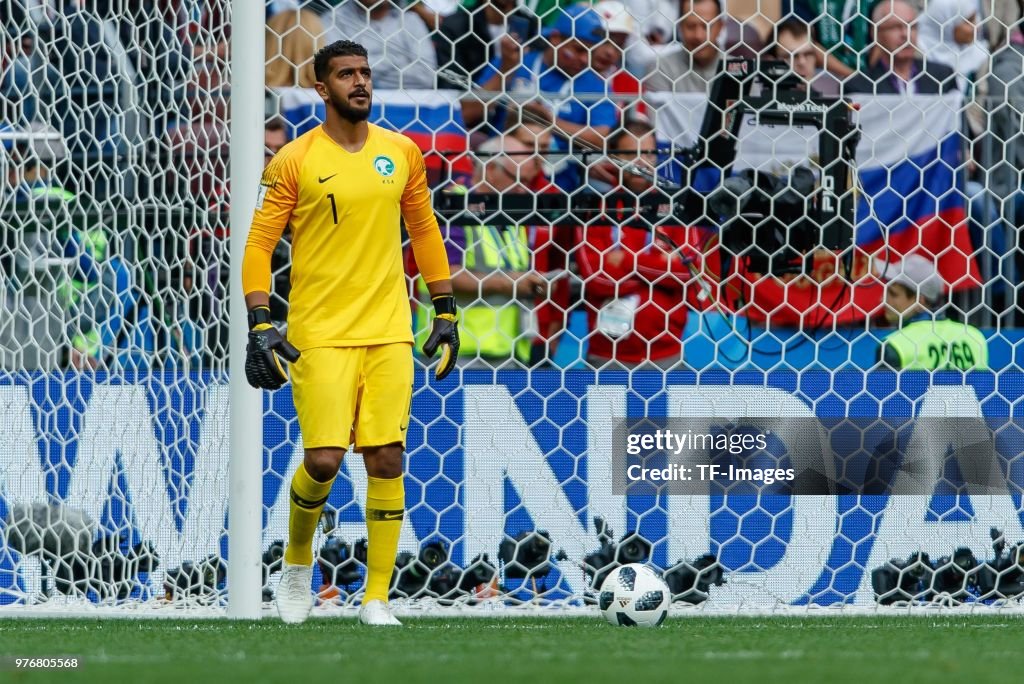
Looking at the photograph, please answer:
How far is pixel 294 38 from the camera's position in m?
4.81

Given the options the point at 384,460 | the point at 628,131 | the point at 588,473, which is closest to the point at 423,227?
the point at 384,460

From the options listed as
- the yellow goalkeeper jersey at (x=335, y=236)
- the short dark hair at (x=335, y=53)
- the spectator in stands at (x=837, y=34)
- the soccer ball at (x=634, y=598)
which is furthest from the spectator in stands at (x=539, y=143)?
the soccer ball at (x=634, y=598)

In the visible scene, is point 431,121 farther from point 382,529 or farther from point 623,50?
point 382,529

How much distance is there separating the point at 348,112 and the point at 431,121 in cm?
123

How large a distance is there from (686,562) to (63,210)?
2.16m

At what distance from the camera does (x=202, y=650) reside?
3.11 metres

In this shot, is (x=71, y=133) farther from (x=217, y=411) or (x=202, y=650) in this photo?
(x=202, y=650)

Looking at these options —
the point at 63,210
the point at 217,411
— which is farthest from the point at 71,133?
the point at 217,411

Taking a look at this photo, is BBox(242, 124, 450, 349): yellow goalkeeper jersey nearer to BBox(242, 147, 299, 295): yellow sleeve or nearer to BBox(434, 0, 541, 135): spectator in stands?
BBox(242, 147, 299, 295): yellow sleeve

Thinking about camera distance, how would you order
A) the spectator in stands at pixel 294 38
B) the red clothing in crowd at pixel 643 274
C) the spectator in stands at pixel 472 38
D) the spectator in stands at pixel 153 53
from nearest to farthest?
the spectator in stands at pixel 153 53
the spectator in stands at pixel 294 38
the red clothing in crowd at pixel 643 274
the spectator in stands at pixel 472 38

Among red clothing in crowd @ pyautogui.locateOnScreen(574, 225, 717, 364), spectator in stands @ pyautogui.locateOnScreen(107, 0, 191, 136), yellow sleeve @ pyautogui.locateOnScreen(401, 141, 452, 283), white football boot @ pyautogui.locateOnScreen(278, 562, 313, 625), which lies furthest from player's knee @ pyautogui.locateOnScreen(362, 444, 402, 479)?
spectator in stands @ pyautogui.locateOnScreen(107, 0, 191, 136)

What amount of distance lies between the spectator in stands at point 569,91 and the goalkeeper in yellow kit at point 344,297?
1126mm

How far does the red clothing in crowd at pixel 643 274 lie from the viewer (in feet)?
16.1

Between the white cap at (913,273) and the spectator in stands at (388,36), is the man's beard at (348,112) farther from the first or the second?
the white cap at (913,273)
